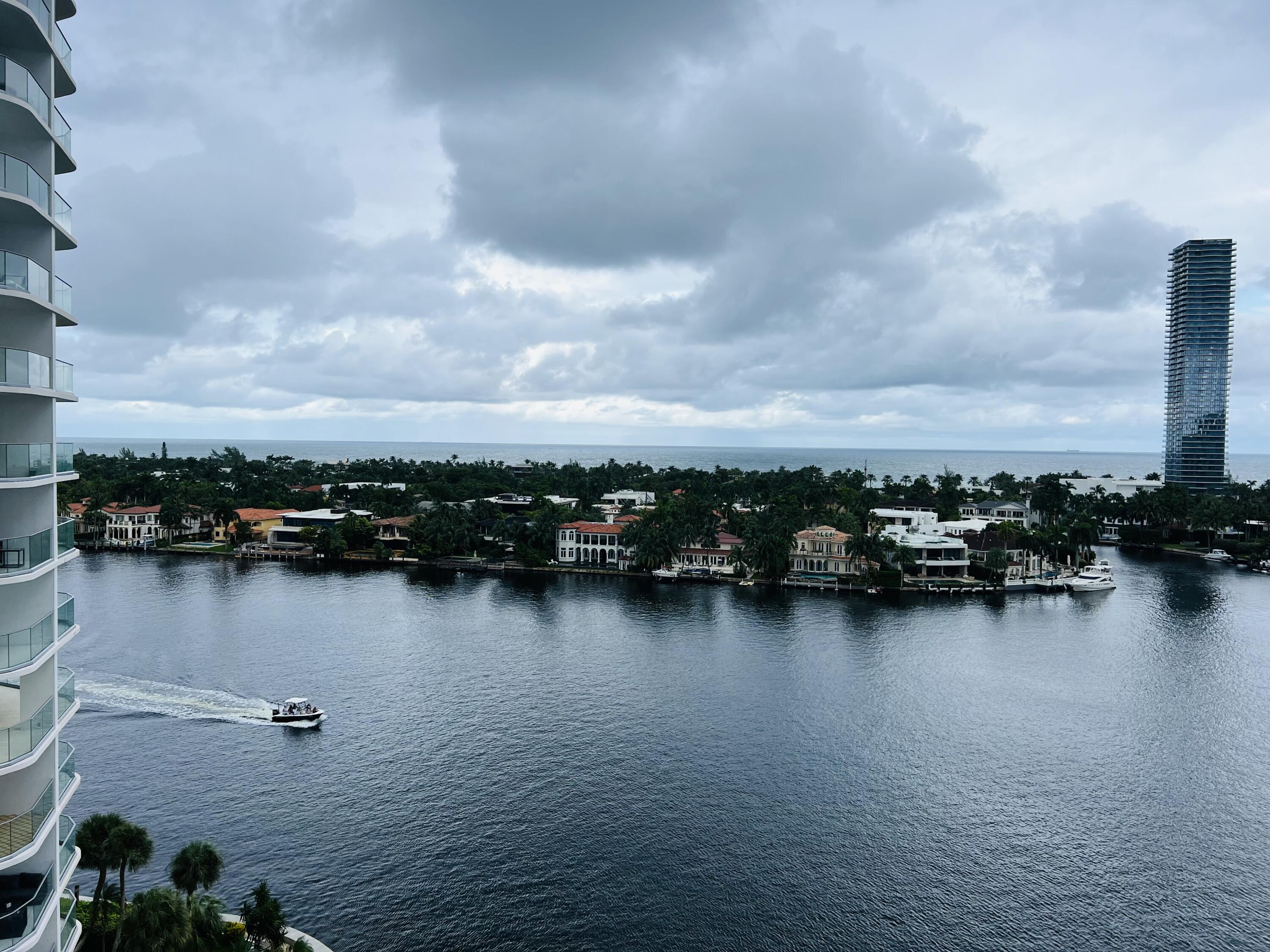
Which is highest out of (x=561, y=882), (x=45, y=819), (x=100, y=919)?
(x=45, y=819)

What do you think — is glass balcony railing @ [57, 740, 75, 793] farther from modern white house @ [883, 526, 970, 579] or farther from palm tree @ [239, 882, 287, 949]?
modern white house @ [883, 526, 970, 579]

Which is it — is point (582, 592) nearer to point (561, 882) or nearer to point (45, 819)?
point (561, 882)

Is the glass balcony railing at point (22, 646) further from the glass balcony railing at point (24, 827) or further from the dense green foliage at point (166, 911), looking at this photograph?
the dense green foliage at point (166, 911)

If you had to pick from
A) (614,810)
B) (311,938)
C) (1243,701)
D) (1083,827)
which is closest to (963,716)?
(1083,827)

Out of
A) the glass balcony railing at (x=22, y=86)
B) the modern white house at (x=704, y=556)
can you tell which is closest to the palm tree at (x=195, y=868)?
the glass balcony railing at (x=22, y=86)

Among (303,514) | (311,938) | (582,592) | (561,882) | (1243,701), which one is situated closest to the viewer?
(311,938)

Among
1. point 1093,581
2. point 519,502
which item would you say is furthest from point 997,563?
point 519,502

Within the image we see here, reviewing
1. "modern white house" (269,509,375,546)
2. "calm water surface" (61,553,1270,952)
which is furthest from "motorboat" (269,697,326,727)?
"modern white house" (269,509,375,546)
